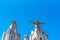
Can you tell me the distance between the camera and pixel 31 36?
42.5m

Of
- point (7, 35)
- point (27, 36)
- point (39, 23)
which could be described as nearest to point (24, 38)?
point (27, 36)

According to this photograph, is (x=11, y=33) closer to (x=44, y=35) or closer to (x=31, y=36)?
(x=31, y=36)

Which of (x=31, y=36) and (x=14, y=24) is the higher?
(x=14, y=24)

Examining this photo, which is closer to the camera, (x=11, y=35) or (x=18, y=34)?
(x=11, y=35)

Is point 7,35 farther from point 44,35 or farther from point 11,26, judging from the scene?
point 44,35

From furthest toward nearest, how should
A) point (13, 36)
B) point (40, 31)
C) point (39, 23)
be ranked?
point (39, 23), point (40, 31), point (13, 36)

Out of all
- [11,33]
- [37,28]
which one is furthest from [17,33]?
[37,28]

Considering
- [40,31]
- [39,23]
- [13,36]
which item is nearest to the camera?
[13,36]

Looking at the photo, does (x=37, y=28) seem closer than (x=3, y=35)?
No

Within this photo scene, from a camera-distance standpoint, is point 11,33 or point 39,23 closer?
point 11,33

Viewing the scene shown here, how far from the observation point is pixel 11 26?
43719 millimetres

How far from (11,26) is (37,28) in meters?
6.49

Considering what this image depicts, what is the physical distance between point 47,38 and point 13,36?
8306 mm

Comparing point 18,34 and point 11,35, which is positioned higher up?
point 18,34
